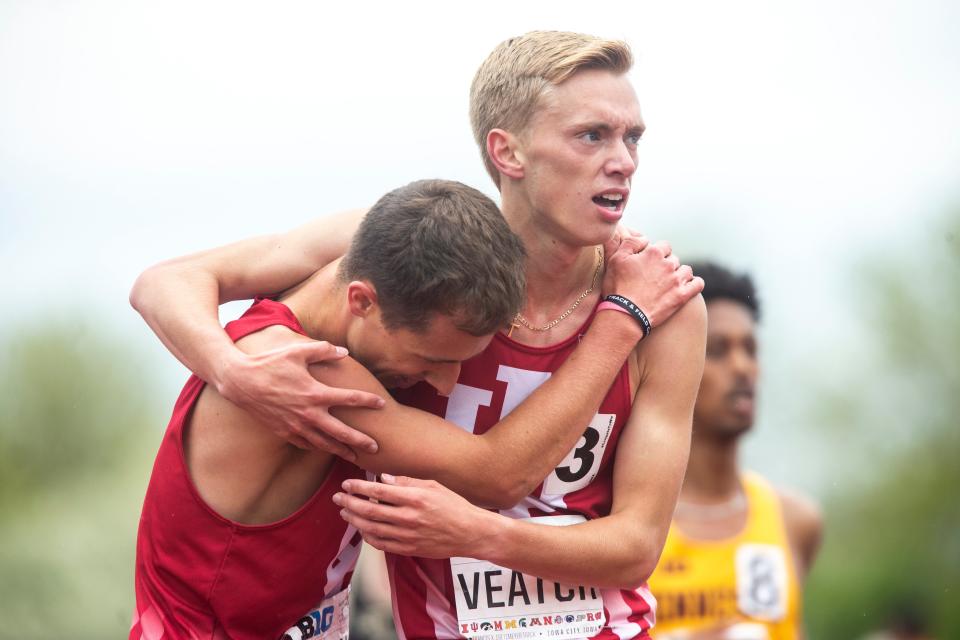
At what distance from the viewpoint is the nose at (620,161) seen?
2.75m

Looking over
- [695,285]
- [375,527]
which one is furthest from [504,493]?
[695,285]

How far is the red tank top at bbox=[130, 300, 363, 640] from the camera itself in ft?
8.57

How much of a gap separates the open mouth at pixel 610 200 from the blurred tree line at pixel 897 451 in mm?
2793

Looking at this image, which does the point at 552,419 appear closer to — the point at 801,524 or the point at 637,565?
the point at 637,565

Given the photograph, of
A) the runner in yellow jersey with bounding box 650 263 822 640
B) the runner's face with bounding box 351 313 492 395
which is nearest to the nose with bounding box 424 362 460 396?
the runner's face with bounding box 351 313 492 395

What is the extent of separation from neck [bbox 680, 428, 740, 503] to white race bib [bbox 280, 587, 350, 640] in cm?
165

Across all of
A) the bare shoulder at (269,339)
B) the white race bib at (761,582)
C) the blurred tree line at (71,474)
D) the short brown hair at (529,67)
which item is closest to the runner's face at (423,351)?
the bare shoulder at (269,339)

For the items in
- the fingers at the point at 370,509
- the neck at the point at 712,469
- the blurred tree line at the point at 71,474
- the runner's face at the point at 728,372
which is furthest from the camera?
the blurred tree line at the point at 71,474

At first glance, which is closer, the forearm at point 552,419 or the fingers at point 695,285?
the forearm at point 552,419

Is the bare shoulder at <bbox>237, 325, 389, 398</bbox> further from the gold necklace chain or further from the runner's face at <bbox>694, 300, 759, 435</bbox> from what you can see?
the runner's face at <bbox>694, 300, 759, 435</bbox>

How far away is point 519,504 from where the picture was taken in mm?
2805

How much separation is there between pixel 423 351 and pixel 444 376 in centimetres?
11

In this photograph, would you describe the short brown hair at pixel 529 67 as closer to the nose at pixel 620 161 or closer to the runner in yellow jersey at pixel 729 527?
the nose at pixel 620 161

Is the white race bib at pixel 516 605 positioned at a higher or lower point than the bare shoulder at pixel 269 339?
lower
